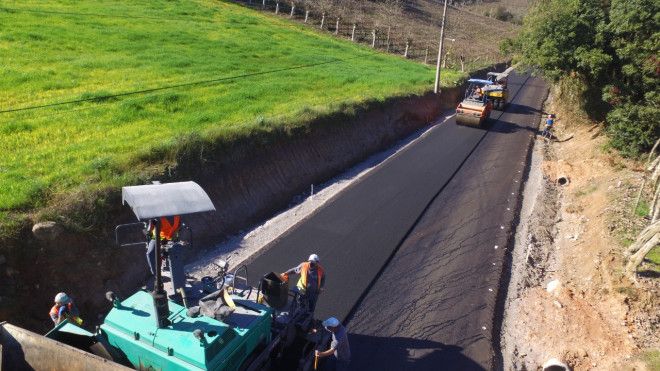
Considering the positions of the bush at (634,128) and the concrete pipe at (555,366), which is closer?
the concrete pipe at (555,366)

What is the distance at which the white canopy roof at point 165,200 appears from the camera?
4797 mm

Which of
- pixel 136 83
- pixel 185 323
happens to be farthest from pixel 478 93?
pixel 185 323

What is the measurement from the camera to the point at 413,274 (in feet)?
31.5

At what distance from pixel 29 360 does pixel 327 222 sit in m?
6.89

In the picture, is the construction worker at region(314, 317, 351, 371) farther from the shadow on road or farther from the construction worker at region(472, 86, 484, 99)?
the construction worker at region(472, 86, 484, 99)

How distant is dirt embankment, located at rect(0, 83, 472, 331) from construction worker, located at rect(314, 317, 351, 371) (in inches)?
165

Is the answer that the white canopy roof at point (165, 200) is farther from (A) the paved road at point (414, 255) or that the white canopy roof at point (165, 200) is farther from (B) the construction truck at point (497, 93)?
(B) the construction truck at point (497, 93)

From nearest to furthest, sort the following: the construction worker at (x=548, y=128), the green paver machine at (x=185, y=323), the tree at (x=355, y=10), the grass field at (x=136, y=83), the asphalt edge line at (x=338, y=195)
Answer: the green paver machine at (x=185, y=323) < the asphalt edge line at (x=338, y=195) < the grass field at (x=136, y=83) < the construction worker at (x=548, y=128) < the tree at (x=355, y=10)

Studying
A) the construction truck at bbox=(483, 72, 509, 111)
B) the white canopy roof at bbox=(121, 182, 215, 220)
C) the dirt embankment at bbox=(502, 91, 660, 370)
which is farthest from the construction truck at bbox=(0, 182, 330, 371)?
the construction truck at bbox=(483, 72, 509, 111)

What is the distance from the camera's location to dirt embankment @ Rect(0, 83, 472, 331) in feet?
24.4

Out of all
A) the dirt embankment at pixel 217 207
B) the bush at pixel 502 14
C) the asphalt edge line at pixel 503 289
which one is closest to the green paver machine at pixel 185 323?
the dirt embankment at pixel 217 207

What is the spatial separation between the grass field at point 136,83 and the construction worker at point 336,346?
17.8 feet

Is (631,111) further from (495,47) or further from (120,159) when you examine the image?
(495,47)

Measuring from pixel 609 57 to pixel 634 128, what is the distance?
118 inches
